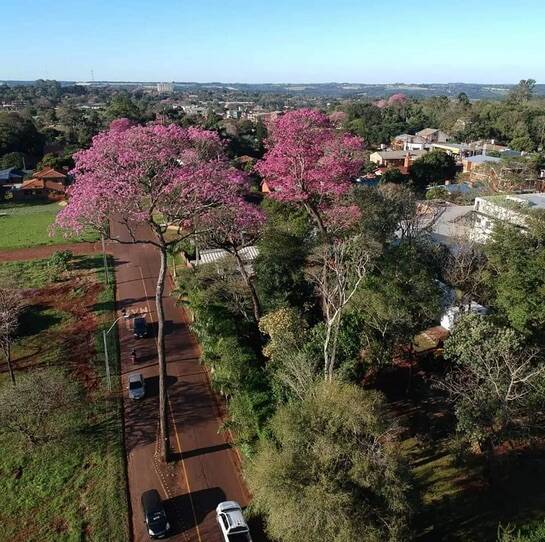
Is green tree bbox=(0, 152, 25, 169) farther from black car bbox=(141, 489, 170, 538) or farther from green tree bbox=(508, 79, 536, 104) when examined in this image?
green tree bbox=(508, 79, 536, 104)

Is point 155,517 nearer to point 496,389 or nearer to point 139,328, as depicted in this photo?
point 496,389

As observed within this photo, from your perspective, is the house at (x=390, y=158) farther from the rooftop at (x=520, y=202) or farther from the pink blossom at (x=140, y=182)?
the pink blossom at (x=140, y=182)

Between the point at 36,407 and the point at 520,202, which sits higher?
the point at 520,202

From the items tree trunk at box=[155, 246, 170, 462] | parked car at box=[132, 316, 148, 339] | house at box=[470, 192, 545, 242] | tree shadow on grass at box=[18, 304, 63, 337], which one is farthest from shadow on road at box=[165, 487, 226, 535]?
house at box=[470, 192, 545, 242]

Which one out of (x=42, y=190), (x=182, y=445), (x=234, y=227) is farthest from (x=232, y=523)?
(x=42, y=190)

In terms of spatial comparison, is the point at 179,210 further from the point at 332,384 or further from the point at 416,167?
the point at 416,167
